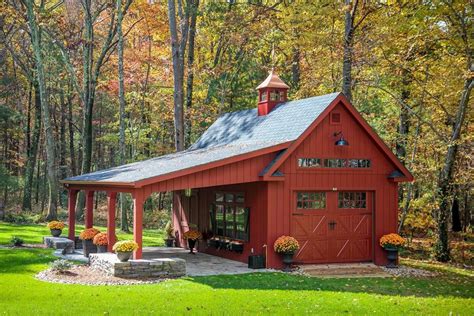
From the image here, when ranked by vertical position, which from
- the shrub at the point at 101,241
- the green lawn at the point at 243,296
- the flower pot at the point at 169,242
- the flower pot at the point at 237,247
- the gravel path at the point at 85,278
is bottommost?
the green lawn at the point at 243,296

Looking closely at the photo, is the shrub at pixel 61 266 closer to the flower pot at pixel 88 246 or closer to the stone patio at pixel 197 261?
the stone patio at pixel 197 261

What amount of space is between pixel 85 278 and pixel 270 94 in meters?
9.75

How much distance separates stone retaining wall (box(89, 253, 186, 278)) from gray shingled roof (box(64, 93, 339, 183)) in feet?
6.73

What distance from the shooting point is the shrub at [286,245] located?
1577 cm

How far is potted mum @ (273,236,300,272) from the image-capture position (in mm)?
15782

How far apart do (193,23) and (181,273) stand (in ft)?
57.9

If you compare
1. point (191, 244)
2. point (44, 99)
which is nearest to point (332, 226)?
point (191, 244)

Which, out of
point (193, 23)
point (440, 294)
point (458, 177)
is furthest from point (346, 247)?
point (193, 23)

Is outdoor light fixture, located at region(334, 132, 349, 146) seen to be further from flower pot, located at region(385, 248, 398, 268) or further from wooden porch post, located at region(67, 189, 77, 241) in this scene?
Answer: wooden porch post, located at region(67, 189, 77, 241)

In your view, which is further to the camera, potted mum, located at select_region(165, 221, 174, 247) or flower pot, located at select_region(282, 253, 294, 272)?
potted mum, located at select_region(165, 221, 174, 247)

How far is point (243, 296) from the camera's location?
11.8 metres

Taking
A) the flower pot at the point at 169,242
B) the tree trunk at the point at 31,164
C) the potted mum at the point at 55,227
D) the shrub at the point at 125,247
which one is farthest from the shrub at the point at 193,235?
the tree trunk at the point at 31,164

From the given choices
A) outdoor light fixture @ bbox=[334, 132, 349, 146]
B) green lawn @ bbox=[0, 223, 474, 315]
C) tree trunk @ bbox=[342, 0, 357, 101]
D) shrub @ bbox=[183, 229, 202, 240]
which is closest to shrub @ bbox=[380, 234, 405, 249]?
green lawn @ bbox=[0, 223, 474, 315]

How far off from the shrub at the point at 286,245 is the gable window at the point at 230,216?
1.45 m
